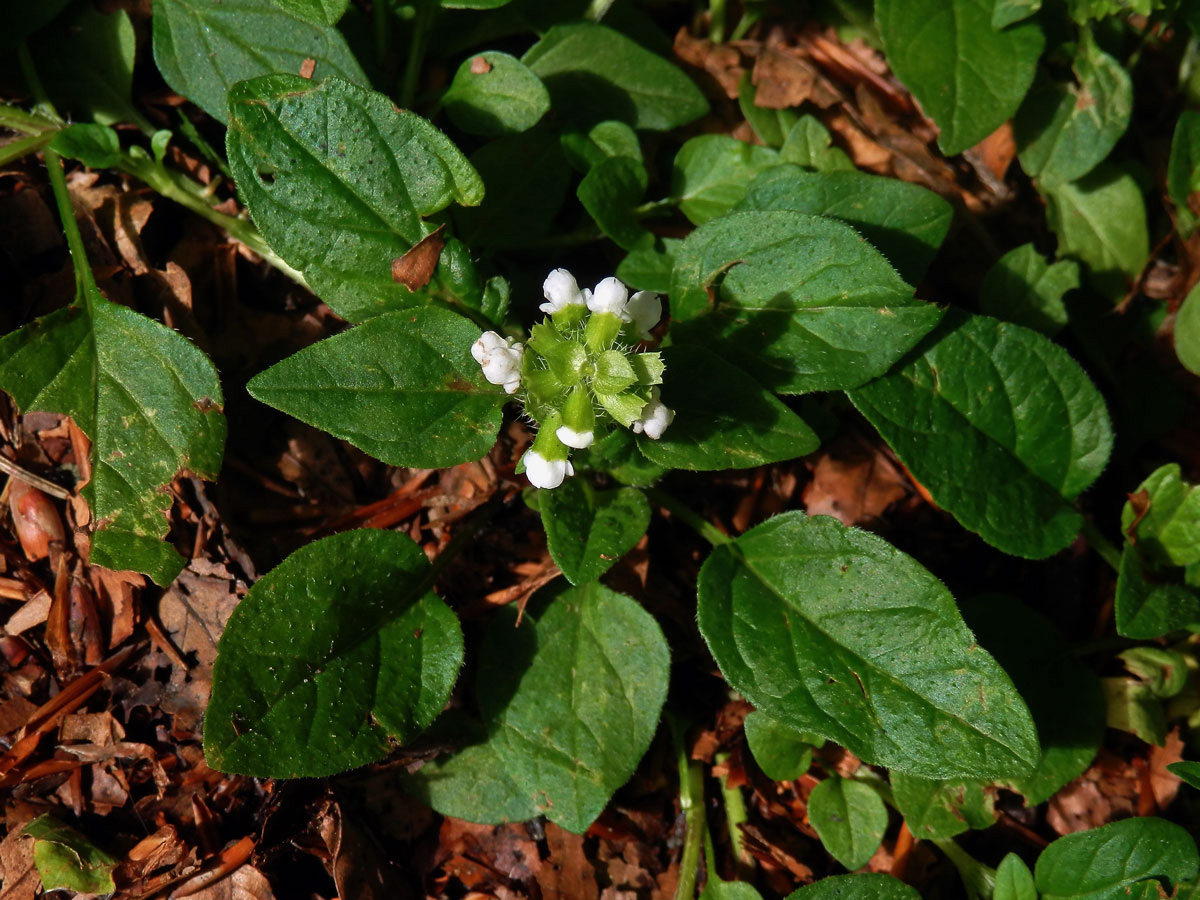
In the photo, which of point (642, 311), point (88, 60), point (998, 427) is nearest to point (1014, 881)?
point (998, 427)

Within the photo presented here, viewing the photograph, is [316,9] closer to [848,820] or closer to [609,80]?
[609,80]

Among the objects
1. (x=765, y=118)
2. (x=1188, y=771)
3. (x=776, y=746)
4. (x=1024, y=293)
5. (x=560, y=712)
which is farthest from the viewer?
(x=765, y=118)

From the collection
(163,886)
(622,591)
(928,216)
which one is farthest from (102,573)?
(928,216)

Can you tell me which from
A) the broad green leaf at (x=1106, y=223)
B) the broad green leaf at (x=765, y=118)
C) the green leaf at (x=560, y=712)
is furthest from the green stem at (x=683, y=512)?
the broad green leaf at (x=1106, y=223)

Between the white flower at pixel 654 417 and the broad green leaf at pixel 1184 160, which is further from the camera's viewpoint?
the broad green leaf at pixel 1184 160

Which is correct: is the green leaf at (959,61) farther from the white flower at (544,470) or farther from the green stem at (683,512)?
the white flower at (544,470)

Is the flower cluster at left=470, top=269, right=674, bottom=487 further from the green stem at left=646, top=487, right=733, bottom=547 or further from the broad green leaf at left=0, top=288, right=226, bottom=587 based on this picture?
→ the broad green leaf at left=0, top=288, right=226, bottom=587
